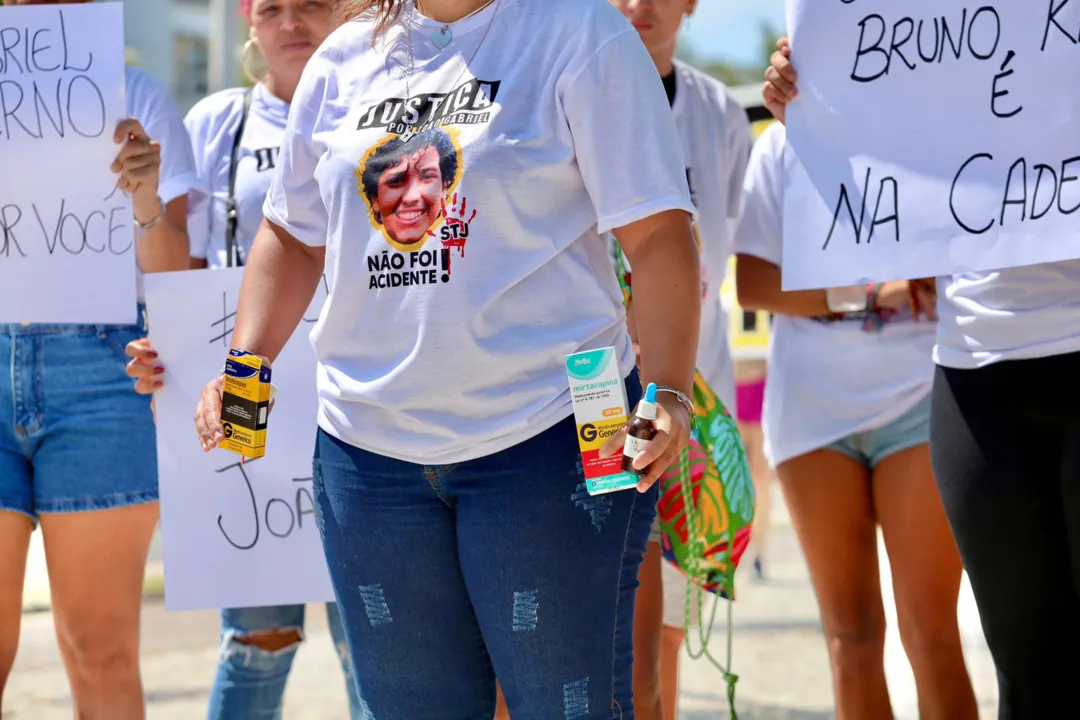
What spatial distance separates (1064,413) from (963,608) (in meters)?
3.92

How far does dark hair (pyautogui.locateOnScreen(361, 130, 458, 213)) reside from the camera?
2.38m

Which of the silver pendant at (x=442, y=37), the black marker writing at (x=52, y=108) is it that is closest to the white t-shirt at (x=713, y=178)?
the silver pendant at (x=442, y=37)

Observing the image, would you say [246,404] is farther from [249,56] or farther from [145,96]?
[249,56]

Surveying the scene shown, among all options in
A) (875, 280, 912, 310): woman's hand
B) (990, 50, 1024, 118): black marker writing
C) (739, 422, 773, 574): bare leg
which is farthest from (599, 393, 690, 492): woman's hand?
(739, 422, 773, 574): bare leg

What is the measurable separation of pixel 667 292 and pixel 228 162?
6.22ft

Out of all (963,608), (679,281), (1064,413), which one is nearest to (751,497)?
(1064,413)

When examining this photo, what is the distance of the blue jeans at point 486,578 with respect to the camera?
2346 mm

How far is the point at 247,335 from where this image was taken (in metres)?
2.75

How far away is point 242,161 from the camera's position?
12.6 ft

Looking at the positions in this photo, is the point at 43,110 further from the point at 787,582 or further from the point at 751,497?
the point at 787,582

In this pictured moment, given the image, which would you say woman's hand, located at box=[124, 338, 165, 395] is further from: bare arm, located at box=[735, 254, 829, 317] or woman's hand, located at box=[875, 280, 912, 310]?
woman's hand, located at box=[875, 280, 912, 310]

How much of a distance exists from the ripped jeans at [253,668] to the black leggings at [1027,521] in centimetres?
173

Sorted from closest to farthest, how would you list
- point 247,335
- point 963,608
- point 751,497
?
point 247,335 → point 751,497 → point 963,608

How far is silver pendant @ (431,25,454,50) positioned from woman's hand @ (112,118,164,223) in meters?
1.31
